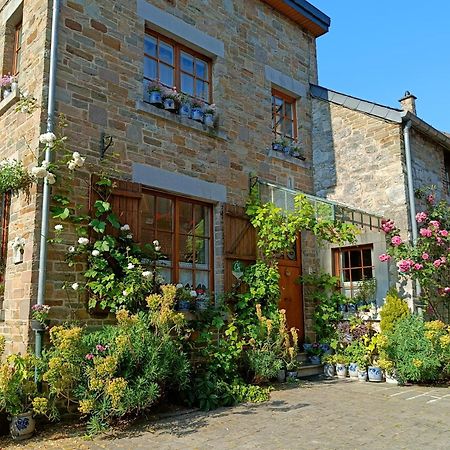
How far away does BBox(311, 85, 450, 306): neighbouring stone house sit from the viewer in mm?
8695

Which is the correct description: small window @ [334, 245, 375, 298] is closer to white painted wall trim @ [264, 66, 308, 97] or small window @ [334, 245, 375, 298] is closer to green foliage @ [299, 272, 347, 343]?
green foliage @ [299, 272, 347, 343]

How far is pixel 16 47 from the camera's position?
6.96m

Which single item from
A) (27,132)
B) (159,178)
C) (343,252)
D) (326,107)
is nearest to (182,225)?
(159,178)

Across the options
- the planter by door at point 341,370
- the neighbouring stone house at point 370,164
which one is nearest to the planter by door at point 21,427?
the planter by door at point 341,370

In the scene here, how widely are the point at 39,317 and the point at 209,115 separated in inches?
166

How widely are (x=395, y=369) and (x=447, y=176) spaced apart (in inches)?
191

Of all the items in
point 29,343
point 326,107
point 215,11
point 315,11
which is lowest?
point 29,343

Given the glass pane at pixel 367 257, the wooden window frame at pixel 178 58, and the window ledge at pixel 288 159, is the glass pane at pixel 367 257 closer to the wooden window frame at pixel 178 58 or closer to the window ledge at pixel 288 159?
the window ledge at pixel 288 159

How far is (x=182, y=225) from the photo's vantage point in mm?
7184

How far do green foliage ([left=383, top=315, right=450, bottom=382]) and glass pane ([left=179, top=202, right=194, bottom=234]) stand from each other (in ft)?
11.8

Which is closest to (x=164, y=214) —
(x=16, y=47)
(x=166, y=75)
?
(x=166, y=75)

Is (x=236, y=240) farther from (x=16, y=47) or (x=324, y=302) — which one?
(x=16, y=47)

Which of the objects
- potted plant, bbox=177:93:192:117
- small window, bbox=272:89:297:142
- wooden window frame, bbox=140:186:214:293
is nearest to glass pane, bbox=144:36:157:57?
potted plant, bbox=177:93:192:117

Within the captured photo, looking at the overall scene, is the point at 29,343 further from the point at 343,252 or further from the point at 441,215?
Result: the point at 441,215
